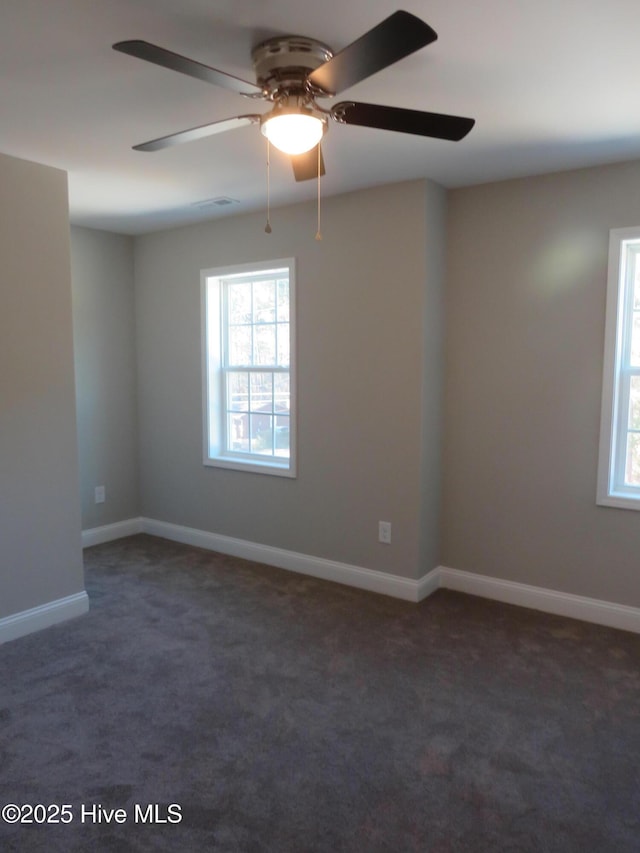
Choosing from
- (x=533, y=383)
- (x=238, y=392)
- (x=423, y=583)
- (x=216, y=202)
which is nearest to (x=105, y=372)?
(x=238, y=392)

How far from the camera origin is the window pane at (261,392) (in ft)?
14.4

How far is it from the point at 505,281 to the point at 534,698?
2199 millimetres

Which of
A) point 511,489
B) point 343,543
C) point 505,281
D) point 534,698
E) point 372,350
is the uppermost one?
point 505,281

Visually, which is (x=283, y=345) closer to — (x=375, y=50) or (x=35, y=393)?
(x=35, y=393)

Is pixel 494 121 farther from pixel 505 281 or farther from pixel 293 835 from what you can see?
pixel 293 835

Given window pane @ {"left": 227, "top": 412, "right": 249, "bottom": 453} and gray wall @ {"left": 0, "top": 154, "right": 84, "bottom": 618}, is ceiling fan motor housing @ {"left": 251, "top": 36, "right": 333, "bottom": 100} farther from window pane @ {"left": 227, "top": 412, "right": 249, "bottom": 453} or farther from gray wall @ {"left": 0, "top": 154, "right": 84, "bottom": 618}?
window pane @ {"left": 227, "top": 412, "right": 249, "bottom": 453}

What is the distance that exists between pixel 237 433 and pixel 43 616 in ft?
6.18

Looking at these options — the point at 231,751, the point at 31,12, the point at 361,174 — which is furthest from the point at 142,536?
the point at 31,12

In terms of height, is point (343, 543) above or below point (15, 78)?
below

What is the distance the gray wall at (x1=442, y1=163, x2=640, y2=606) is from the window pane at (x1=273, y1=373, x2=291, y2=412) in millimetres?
1147

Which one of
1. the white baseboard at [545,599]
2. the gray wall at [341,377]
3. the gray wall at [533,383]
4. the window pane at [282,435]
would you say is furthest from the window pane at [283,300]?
the white baseboard at [545,599]

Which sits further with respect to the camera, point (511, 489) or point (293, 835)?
point (511, 489)

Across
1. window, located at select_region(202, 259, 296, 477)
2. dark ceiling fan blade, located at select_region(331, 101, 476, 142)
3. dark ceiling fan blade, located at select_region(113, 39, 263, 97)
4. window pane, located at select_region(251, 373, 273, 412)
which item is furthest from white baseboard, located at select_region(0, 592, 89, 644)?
dark ceiling fan blade, located at select_region(331, 101, 476, 142)

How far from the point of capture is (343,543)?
391 cm
